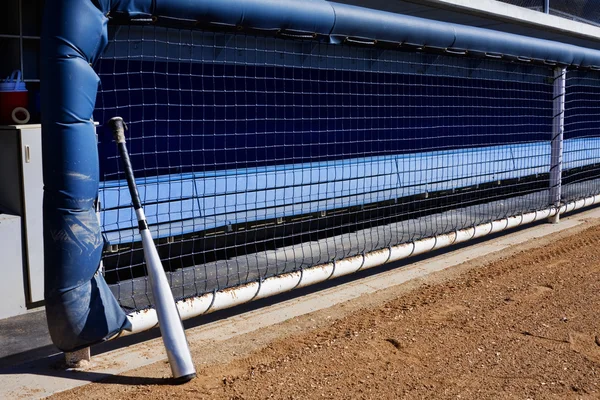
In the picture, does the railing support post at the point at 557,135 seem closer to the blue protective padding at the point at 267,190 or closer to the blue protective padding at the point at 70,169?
the blue protective padding at the point at 267,190

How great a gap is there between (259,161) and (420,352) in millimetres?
2732

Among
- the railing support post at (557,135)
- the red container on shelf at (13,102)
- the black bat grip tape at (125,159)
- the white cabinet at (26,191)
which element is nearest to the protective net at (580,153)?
the railing support post at (557,135)

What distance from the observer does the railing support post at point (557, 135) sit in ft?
28.1

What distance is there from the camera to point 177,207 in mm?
7016

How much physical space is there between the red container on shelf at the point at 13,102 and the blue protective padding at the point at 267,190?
74 centimetres

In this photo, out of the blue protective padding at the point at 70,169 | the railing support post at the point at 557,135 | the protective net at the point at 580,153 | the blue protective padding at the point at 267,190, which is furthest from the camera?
the protective net at the point at 580,153

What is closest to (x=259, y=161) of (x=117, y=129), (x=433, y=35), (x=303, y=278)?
(x=303, y=278)

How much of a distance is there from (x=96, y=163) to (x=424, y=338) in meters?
2.13

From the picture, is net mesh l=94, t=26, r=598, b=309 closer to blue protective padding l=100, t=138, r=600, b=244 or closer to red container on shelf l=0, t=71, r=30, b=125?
blue protective padding l=100, t=138, r=600, b=244

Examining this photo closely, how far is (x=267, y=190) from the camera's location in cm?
796

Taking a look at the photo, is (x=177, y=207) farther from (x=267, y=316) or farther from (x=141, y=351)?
(x=141, y=351)

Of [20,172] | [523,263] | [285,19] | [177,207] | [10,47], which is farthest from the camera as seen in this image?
[177,207]

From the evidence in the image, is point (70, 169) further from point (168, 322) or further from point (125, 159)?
point (168, 322)

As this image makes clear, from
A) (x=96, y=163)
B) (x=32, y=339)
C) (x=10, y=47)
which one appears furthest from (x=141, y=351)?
(x=10, y=47)
